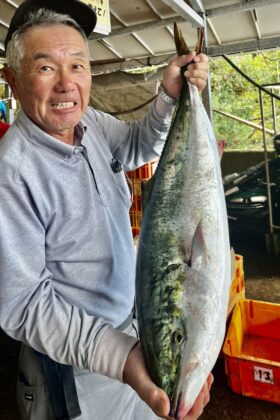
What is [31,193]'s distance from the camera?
1.25 meters

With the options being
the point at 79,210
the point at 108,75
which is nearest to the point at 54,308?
the point at 79,210

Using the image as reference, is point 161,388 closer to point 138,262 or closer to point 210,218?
point 138,262

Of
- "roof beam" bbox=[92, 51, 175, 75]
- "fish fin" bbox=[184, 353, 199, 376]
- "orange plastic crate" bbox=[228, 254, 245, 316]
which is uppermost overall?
"roof beam" bbox=[92, 51, 175, 75]

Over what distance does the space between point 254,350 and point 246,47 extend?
298 cm

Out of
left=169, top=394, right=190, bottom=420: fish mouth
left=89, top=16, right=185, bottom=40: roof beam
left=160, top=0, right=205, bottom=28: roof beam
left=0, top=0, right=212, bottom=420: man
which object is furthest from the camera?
left=89, top=16, right=185, bottom=40: roof beam

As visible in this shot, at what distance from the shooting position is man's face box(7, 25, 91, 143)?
128cm

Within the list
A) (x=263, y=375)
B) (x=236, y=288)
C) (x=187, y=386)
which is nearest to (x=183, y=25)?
(x=236, y=288)

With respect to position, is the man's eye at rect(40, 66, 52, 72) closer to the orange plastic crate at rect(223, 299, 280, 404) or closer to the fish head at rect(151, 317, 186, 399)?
the fish head at rect(151, 317, 186, 399)

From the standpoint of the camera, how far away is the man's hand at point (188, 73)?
4.48 feet

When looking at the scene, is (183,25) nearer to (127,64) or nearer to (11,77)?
(127,64)

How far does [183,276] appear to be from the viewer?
3.52ft

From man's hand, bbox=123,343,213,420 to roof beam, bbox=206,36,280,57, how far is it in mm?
3247

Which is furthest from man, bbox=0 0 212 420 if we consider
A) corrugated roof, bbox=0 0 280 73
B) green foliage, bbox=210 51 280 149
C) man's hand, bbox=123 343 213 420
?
green foliage, bbox=210 51 280 149

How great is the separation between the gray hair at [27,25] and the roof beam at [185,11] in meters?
1.71
